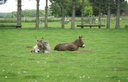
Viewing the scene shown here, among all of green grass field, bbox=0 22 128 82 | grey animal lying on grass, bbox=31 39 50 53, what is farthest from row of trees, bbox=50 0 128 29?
green grass field, bbox=0 22 128 82

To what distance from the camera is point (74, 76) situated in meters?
15.5

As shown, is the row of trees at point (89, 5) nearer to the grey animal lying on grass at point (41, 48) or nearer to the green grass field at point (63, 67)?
the grey animal lying on grass at point (41, 48)

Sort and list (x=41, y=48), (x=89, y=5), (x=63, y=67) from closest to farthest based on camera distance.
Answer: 1. (x=63, y=67)
2. (x=41, y=48)
3. (x=89, y=5)

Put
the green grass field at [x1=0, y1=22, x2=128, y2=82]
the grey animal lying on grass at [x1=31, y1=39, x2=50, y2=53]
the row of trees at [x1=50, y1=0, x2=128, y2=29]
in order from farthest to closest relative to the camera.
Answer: the row of trees at [x1=50, y1=0, x2=128, y2=29]
the grey animal lying on grass at [x1=31, y1=39, x2=50, y2=53]
the green grass field at [x1=0, y1=22, x2=128, y2=82]

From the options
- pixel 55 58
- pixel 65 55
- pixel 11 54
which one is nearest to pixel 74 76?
pixel 55 58

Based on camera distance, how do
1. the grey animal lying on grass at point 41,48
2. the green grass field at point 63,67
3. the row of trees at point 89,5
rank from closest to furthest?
the green grass field at point 63,67 < the grey animal lying on grass at point 41,48 < the row of trees at point 89,5

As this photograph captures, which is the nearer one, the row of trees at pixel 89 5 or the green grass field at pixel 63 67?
the green grass field at pixel 63 67

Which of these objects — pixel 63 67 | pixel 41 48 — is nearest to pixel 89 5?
pixel 41 48

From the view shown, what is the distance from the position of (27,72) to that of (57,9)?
92814 millimetres

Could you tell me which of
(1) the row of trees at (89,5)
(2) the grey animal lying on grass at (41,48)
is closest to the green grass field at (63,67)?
(2) the grey animal lying on grass at (41,48)

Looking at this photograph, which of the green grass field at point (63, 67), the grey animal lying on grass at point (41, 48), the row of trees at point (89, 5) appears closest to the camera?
the green grass field at point (63, 67)

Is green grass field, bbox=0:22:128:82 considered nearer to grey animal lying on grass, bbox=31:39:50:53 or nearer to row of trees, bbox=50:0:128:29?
grey animal lying on grass, bbox=31:39:50:53

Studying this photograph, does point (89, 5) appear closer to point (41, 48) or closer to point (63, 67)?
point (41, 48)

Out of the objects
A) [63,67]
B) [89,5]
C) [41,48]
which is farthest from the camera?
[89,5]
